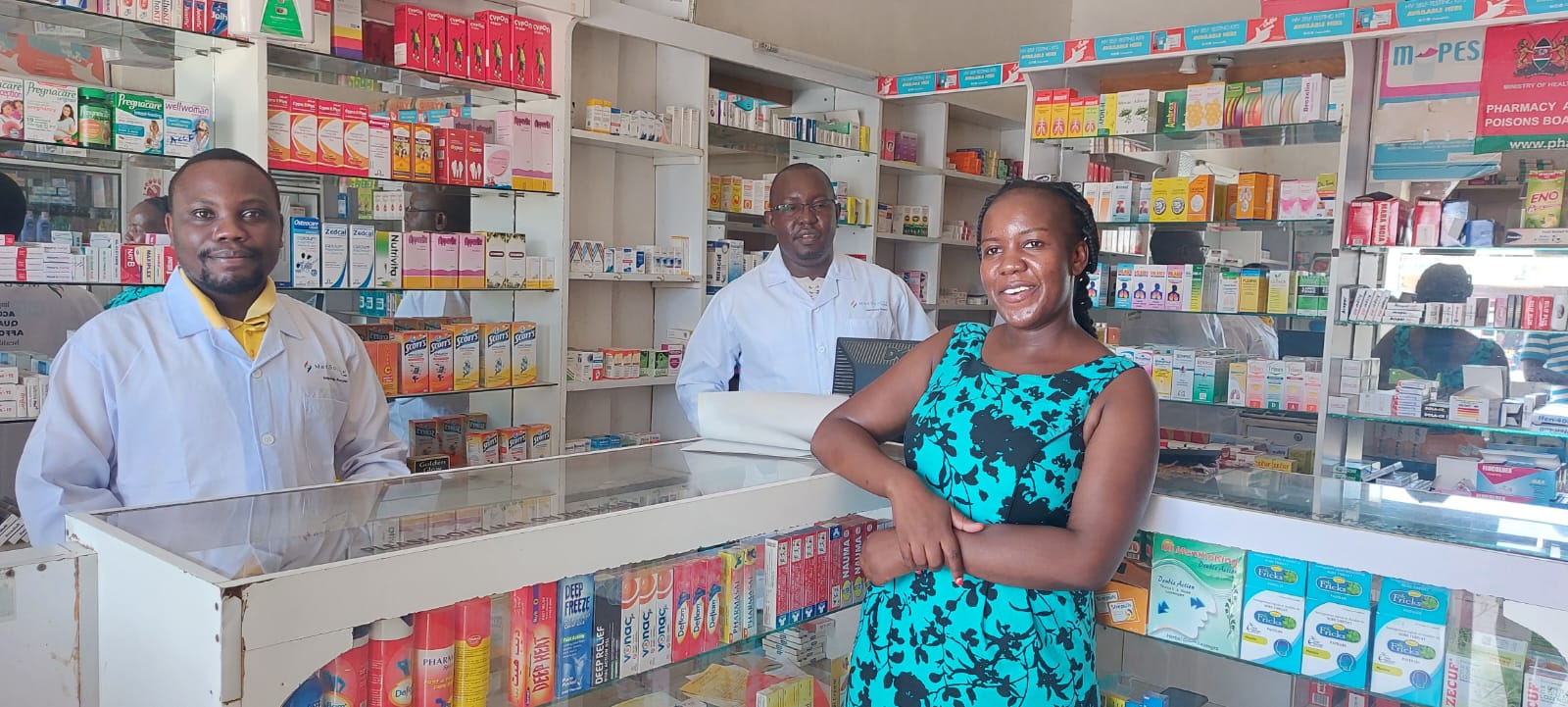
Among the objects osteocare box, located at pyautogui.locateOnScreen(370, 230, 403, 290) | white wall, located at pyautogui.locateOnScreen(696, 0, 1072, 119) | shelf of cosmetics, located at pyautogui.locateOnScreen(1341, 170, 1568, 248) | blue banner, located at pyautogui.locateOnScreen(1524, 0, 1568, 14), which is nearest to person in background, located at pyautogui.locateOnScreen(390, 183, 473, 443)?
osteocare box, located at pyautogui.locateOnScreen(370, 230, 403, 290)

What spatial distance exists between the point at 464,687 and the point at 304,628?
0.33 m

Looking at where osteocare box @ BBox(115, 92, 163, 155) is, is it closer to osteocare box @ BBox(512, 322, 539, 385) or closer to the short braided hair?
osteocare box @ BBox(512, 322, 539, 385)

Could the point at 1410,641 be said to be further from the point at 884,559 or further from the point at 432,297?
the point at 432,297

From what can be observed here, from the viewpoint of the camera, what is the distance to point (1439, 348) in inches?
177

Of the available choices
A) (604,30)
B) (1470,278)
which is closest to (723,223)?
(604,30)

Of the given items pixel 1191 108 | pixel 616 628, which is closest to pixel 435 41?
pixel 616 628

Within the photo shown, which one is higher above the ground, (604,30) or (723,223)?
(604,30)

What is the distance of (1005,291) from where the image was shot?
1.71 meters

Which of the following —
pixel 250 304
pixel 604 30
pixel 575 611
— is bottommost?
pixel 575 611

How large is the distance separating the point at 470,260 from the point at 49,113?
4.76ft

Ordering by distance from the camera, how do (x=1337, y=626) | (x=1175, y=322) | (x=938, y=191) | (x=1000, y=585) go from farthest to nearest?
(x=938, y=191), (x=1175, y=322), (x=1337, y=626), (x=1000, y=585)

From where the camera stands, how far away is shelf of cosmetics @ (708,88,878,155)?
534cm

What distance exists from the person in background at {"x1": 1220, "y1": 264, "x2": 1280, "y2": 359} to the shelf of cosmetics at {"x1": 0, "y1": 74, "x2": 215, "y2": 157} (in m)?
4.20

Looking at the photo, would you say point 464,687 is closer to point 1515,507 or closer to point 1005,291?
point 1005,291
